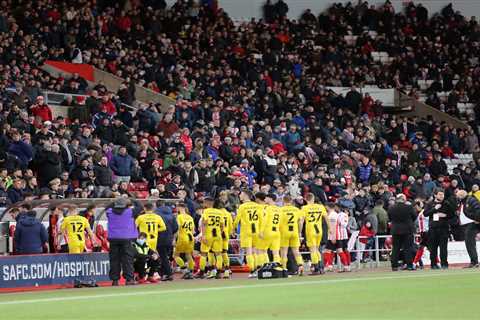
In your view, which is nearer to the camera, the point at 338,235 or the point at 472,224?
the point at 472,224

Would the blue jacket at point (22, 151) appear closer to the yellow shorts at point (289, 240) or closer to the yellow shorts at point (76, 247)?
the yellow shorts at point (76, 247)

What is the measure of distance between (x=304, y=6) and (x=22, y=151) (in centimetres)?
2303

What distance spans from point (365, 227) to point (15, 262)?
11.1 meters

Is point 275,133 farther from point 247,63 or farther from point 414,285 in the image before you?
point 414,285

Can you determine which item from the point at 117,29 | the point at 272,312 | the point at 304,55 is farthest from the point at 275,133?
the point at 272,312

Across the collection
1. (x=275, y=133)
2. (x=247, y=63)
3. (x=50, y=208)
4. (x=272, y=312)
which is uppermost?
(x=247, y=63)

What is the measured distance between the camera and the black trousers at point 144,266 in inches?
994

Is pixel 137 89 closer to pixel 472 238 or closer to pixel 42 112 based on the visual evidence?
pixel 42 112

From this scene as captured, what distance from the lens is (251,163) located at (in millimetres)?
34094

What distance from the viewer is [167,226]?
26.2 meters

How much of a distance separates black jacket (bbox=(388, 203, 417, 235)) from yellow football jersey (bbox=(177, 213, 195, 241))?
469 cm

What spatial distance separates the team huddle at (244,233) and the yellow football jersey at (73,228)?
1.34 m

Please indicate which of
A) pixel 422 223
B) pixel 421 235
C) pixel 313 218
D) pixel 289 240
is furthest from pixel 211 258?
pixel 422 223

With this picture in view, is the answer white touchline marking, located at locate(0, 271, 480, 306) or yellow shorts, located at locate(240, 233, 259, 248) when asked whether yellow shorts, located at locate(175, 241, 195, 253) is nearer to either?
yellow shorts, located at locate(240, 233, 259, 248)
